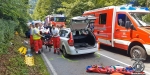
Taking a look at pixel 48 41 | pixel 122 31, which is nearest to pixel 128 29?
pixel 122 31

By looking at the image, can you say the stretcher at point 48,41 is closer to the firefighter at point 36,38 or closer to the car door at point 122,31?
the firefighter at point 36,38

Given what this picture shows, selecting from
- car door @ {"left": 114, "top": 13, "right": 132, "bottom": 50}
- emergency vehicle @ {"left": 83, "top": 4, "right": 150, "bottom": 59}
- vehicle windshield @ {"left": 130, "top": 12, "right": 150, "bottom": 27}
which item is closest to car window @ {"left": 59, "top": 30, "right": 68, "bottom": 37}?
emergency vehicle @ {"left": 83, "top": 4, "right": 150, "bottom": 59}

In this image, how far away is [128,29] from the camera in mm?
9172

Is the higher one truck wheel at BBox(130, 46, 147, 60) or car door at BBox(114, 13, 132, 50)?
car door at BBox(114, 13, 132, 50)

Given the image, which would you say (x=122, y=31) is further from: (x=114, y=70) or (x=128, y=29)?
(x=114, y=70)

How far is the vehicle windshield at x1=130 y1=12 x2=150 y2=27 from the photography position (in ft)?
29.0

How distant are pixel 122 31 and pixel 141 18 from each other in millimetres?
1140

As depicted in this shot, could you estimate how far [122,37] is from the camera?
964cm

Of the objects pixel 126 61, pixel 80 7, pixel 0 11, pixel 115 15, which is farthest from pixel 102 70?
pixel 80 7

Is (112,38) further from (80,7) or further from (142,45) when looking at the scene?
(80,7)

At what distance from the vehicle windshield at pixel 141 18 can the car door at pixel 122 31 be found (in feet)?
1.25

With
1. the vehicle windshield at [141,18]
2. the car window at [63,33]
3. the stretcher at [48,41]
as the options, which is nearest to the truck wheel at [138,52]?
the vehicle windshield at [141,18]

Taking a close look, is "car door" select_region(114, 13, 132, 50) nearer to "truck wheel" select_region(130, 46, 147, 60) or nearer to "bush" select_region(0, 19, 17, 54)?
"truck wheel" select_region(130, 46, 147, 60)

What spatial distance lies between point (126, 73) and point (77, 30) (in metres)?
4.34
